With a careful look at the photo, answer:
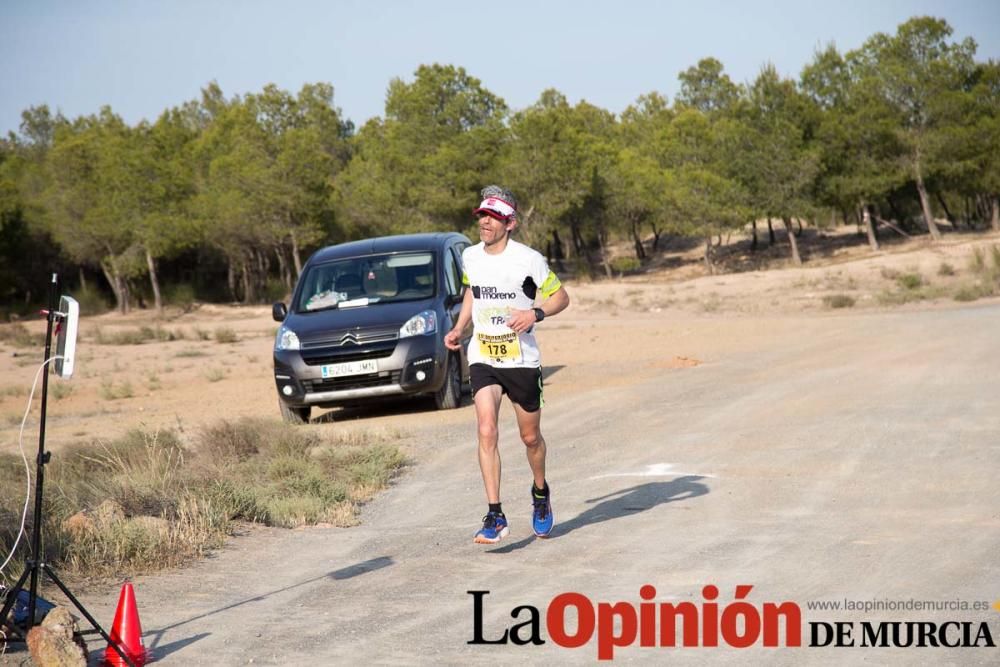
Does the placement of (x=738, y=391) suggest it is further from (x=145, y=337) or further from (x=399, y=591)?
(x=145, y=337)

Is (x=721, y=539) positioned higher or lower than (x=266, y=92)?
lower

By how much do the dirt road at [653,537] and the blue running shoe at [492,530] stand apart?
82 mm

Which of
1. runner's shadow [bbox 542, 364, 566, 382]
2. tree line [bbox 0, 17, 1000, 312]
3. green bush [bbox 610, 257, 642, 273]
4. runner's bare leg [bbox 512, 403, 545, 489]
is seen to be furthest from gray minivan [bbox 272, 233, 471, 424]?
green bush [bbox 610, 257, 642, 273]

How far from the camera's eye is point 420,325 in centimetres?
1528

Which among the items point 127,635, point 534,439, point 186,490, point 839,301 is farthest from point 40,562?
point 839,301

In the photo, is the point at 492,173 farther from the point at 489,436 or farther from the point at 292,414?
the point at 489,436

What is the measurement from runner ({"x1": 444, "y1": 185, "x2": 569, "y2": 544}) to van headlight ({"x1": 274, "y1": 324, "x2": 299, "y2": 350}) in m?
7.80

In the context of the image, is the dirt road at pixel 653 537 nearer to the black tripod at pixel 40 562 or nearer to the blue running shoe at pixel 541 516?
the blue running shoe at pixel 541 516

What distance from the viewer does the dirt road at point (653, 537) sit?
18.9 feet

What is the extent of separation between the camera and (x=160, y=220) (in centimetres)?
6281

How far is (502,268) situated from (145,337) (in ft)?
113

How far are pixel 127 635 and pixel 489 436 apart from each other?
283 centimetres

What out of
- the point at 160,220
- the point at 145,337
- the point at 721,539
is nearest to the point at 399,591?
the point at 721,539

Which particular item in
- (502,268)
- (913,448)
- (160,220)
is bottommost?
(913,448)
